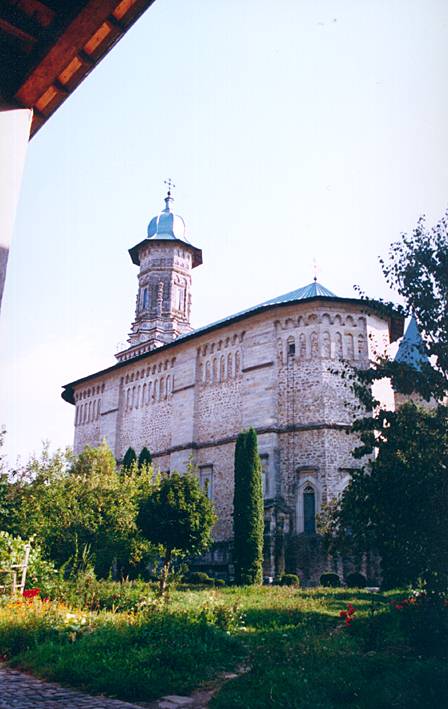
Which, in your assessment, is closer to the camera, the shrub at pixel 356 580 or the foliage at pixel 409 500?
the foliage at pixel 409 500

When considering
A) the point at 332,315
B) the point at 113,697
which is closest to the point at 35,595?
the point at 113,697

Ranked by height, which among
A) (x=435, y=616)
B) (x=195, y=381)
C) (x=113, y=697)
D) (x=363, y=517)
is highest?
(x=195, y=381)

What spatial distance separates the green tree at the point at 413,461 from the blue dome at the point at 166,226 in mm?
31583

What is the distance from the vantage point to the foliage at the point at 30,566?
36.5ft

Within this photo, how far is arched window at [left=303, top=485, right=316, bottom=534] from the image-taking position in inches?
882

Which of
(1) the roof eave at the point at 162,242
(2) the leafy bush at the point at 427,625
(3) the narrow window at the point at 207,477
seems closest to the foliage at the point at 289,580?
(3) the narrow window at the point at 207,477

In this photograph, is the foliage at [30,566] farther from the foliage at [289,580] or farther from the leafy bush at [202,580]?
the foliage at [289,580]

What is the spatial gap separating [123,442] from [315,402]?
1291 centimetres

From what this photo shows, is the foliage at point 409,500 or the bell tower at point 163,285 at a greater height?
the bell tower at point 163,285

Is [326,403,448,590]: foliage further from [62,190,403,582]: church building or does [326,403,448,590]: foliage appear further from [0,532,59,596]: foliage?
[62,190,403,582]: church building

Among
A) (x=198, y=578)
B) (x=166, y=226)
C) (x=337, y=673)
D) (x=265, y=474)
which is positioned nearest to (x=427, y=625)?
(x=337, y=673)

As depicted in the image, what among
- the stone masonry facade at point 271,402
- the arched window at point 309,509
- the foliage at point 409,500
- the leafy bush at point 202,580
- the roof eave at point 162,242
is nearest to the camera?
the foliage at point 409,500

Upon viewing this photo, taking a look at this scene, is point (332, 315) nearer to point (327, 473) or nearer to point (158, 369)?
point (327, 473)

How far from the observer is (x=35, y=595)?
396 inches
